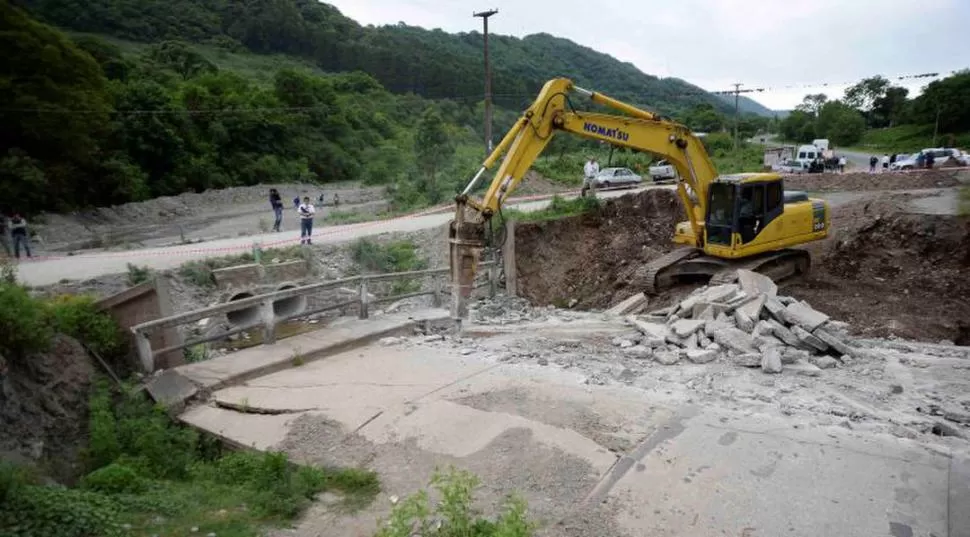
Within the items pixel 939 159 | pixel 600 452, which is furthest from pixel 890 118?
pixel 600 452

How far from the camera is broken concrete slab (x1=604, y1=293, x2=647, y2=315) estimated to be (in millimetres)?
13258

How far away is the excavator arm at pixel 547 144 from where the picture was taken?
9508 millimetres

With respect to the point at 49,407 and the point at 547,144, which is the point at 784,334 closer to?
the point at 547,144

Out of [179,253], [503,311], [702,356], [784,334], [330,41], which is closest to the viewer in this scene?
[702,356]

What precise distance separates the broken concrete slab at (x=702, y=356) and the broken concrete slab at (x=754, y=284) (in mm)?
2265

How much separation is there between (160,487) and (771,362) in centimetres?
661

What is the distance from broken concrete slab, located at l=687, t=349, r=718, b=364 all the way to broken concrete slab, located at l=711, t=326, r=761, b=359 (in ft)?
0.88

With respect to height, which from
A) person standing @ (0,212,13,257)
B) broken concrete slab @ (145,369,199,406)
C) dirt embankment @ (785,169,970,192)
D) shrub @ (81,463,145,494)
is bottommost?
shrub @ (81,463,145,494)

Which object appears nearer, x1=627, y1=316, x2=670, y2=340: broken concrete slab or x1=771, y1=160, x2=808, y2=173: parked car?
x1=627, y1=316, x2=670, y2=340: broken concrete slab

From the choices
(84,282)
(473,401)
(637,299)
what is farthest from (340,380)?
(84,282)

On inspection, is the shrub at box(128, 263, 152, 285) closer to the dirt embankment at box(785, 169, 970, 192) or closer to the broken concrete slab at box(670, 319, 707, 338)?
the broken concrete slab at box(670, 319, 707, 338)

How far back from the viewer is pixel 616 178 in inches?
1236

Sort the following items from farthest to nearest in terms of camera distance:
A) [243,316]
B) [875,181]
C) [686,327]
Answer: [875,181], [243,316], [686,327]

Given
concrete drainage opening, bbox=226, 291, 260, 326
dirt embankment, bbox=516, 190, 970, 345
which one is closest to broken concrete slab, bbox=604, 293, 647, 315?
dirt embankment, bbox=516, 190, 970, 345
